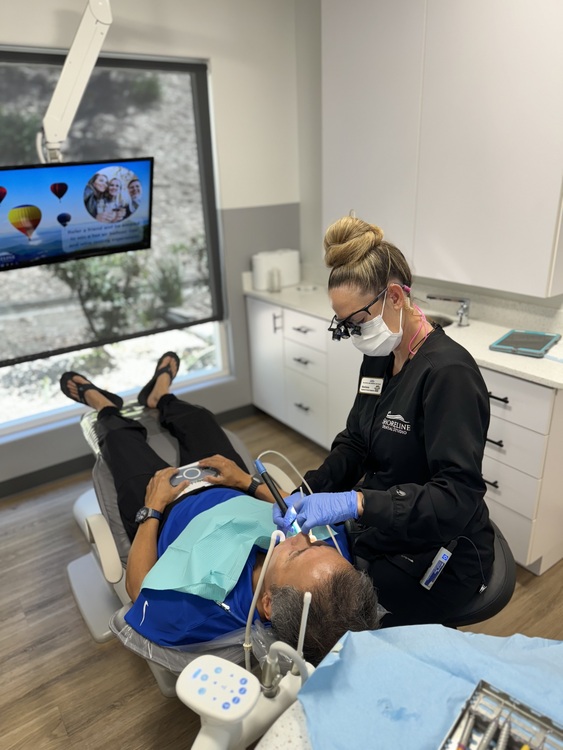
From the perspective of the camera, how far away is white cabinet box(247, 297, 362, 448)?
107 inches

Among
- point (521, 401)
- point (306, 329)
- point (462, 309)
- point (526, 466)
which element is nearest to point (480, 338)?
point (462, 309)

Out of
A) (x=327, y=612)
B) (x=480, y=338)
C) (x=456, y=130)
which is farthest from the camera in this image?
(x=480, y=338)

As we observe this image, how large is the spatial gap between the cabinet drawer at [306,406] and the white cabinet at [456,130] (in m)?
0.85

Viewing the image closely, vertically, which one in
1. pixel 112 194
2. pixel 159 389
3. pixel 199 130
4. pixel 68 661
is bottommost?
pixel 68 661

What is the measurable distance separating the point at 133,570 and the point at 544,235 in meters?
1.74

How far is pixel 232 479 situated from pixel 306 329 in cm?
123

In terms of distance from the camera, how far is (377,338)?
134 cm

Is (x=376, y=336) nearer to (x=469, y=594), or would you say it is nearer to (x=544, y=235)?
(x=469, y=594)

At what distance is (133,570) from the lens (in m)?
1.50

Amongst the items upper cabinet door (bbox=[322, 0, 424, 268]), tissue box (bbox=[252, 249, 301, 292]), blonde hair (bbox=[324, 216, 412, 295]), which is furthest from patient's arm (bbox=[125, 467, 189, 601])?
tissue box (bbox=[252, 249, 301, 292])

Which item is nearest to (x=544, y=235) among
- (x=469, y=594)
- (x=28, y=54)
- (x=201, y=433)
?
(x=469, y=594)

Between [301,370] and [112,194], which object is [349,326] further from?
[301,370]

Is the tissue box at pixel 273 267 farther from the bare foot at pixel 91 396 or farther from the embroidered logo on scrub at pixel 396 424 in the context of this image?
the embroidered logo on scrub at pixel 396 424

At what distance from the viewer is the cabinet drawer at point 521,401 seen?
1792 mm
